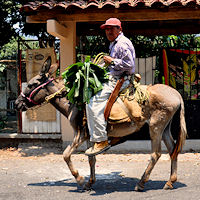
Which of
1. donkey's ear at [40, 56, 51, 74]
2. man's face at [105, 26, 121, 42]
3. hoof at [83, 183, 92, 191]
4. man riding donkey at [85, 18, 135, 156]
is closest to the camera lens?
man riding donkey at [85, 18, 135, 156]

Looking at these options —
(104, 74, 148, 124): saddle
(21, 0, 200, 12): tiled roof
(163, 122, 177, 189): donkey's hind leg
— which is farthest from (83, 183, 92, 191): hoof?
(21, 0, 200, 12): tiled roof

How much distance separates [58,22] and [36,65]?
1.50 m

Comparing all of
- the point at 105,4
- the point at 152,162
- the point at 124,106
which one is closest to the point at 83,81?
the point at 124,106

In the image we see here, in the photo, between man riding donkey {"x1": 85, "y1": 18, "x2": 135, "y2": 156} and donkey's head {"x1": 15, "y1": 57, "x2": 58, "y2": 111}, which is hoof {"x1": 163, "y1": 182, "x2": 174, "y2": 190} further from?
donkey's head {"x1": 15, "y1": 57, "x2": 58, "y2": 111}

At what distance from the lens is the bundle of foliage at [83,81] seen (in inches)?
207

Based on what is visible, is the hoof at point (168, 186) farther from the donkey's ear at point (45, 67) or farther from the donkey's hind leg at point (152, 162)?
the donkey's ear at point (45, 67)

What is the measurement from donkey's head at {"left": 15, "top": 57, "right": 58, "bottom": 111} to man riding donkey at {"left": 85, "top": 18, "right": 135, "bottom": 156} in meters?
0.97

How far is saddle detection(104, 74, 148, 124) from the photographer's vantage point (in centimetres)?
531

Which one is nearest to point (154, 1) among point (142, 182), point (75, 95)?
point (75, 95)

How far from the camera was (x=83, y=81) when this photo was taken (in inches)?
210

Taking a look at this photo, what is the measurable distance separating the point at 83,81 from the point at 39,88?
93cm

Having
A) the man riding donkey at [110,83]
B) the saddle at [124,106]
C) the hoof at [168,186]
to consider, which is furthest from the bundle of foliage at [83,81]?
the hoof at [168,186]

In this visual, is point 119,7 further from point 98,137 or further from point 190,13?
point 98,137

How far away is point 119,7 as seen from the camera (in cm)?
749
